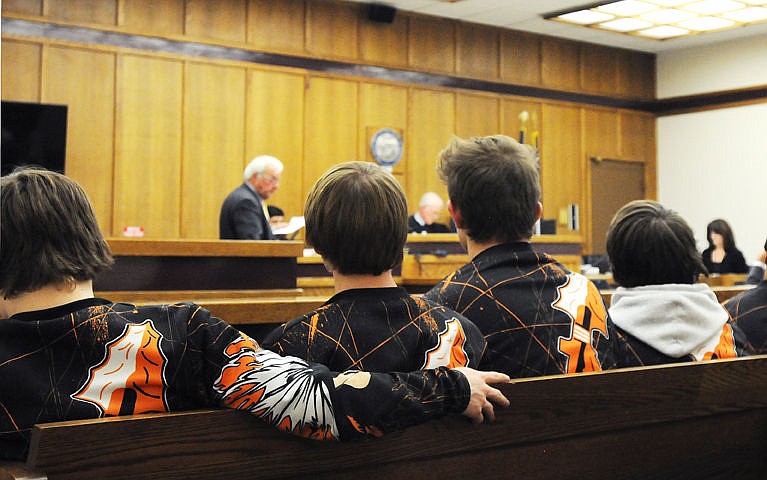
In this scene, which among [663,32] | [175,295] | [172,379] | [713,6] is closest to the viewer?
[172,379]

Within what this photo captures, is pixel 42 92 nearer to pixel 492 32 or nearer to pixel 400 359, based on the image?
pixel 492 32

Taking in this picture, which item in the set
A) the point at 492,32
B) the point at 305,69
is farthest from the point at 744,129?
the point at 305,69

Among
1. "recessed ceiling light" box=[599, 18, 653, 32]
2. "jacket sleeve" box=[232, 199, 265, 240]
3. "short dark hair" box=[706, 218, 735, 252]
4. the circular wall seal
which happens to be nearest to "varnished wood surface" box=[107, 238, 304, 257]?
"jacket sleeve" box=[232, 199, 265, 240]

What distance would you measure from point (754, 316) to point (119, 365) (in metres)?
2.06

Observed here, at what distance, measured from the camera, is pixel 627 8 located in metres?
10.2

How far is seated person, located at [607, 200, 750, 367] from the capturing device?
2346 mm

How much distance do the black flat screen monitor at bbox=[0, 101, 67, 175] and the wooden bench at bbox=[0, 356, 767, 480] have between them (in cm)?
668

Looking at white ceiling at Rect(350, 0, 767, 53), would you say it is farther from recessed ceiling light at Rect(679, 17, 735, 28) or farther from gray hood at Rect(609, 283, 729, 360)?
gray hood at Rect(609, 283, 729, 360)

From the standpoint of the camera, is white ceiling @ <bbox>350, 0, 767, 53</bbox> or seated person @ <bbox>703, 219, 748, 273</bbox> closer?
seated person @ <bbox>703, 219, 748, 273</bbox>

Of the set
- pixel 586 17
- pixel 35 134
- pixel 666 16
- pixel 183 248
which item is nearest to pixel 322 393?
pixel 183 248

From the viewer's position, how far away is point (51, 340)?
4.92 ft

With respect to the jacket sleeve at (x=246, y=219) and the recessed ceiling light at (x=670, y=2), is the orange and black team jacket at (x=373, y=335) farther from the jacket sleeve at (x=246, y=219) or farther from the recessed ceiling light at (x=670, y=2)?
the recessed ceiling light at (x=670, y=2)

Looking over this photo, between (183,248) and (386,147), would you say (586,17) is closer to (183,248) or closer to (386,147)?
(386,147)

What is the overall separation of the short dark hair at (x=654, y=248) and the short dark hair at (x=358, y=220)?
37.2 inches
